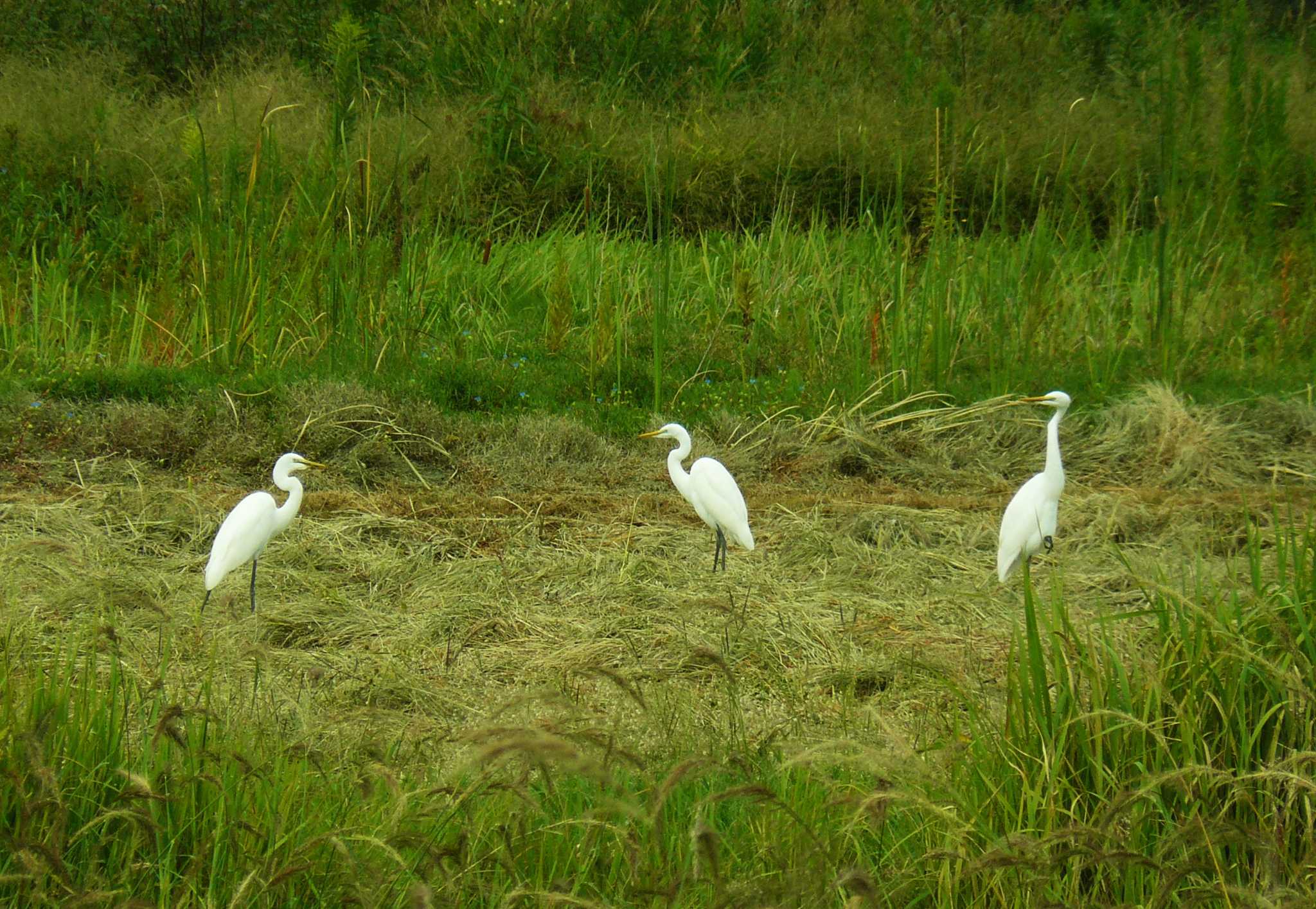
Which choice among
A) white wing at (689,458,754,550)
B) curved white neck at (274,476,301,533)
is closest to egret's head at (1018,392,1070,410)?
white wing at (689,458,754,550)

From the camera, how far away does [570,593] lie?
4.55 metres

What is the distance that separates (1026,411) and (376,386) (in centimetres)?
316

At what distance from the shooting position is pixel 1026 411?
655 centimetres

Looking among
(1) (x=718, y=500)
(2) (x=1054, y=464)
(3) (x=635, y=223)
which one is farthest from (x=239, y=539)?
(3) (x=635, y=223)

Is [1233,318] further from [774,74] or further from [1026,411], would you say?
[774,74]

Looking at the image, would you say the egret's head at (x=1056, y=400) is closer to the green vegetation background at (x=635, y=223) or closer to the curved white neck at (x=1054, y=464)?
the curved white neck at (x=1054, y=464)

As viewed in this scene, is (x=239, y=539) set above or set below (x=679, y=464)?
above

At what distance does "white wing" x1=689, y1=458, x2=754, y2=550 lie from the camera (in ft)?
15.4

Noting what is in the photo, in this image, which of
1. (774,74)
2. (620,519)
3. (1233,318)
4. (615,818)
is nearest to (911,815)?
(615,818)

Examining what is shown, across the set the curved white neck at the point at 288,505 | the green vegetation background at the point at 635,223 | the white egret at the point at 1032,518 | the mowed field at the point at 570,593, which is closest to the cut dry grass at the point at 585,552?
the mowed field at the point at 570,593

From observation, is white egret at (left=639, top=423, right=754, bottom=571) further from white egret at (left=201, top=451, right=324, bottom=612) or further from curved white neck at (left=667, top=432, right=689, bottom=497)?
white egret at (left=201, top=451, right=324, bottom=612)

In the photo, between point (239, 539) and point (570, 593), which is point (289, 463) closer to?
point (239, 539)

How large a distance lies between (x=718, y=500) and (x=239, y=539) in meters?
1.62

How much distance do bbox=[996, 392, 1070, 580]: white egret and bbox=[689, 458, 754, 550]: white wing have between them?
2.86 ft
